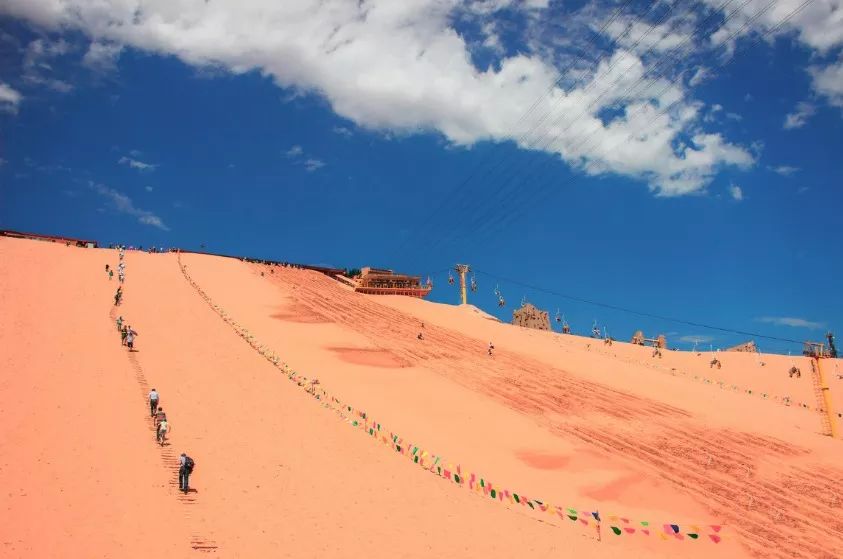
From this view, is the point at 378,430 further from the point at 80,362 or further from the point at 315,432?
the point at 80,362

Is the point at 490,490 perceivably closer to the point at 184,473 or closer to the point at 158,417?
the point at 184,473

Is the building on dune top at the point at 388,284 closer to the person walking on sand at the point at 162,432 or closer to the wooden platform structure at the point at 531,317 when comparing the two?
the wooden platform structure at the point at 531,317

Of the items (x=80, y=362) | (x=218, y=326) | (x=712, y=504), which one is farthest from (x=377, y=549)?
(x=218, y=326)

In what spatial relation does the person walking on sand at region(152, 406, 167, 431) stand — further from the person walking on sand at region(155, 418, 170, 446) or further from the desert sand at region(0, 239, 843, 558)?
the desert sand at region(0, 239, 843, 558)

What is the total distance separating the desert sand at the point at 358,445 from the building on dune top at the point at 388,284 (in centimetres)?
2120

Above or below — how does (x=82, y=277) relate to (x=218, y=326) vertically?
above

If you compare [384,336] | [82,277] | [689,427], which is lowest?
[689,427]

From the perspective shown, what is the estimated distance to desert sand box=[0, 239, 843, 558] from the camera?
17.5 meters

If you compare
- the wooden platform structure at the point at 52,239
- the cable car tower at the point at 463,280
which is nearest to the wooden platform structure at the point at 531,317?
the cable car tower at the point at 463,280

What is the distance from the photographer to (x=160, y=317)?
4297 cm

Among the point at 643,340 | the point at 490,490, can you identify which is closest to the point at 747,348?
the point at 643,340

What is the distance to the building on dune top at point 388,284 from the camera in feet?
234

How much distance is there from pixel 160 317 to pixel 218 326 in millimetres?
4251

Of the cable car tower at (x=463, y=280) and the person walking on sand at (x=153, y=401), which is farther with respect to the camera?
the cable car tower at (x=463, y=280)
